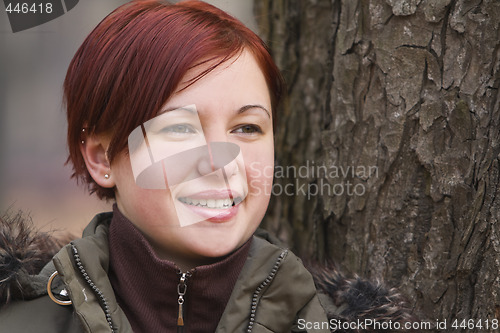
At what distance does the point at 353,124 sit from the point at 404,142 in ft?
0.71

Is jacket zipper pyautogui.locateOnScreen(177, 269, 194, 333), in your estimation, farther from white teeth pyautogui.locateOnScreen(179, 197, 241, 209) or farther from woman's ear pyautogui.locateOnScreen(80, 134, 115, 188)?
woman's ear pyautogui.locateOnScreen(80, 134, 115, 188)

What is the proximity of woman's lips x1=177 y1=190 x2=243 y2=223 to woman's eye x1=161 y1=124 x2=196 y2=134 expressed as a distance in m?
0.16

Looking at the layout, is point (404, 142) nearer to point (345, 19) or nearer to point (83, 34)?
point (345, 19)

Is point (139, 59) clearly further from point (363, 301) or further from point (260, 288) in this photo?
point (363, 301)

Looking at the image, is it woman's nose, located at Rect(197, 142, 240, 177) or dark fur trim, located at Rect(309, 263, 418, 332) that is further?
dark fur trim, located at Rect(309, 263, 418, 332)

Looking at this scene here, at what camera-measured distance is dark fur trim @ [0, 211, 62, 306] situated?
1.48 meters

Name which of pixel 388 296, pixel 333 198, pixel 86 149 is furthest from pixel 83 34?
pixel 388 296

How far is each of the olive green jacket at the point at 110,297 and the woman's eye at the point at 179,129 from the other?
0.36 m

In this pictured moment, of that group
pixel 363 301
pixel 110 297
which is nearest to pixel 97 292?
pixel 110 297

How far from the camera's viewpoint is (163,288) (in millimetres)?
1426

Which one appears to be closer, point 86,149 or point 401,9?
point 86,149


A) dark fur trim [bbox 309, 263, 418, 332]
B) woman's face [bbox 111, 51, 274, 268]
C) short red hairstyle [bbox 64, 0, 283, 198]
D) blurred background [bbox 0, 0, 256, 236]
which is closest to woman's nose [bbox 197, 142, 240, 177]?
woman's face [bbox 111, 51, 274, 268]

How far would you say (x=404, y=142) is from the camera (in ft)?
5.95

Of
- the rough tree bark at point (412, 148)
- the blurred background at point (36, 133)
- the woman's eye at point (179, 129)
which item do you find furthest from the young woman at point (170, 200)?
the blurred background at point (36, 133)
